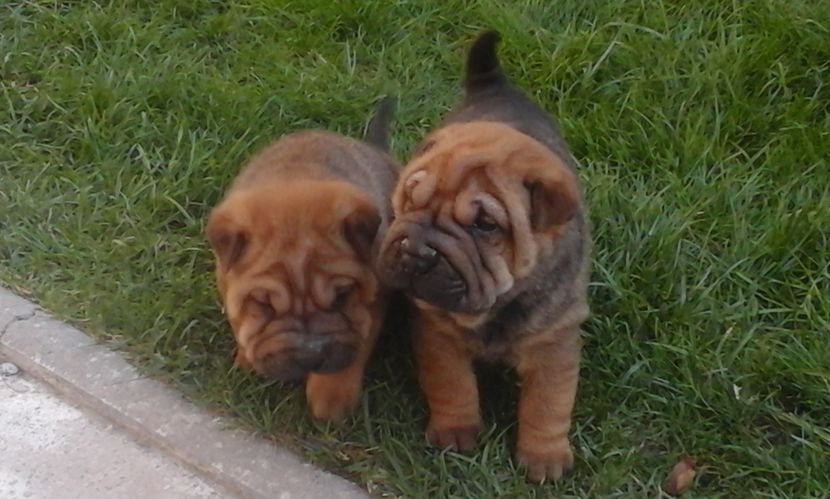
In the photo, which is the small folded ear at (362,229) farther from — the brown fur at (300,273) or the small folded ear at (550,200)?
the small folded ear at (550,200)

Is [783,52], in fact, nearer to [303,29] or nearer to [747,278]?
[747,278]

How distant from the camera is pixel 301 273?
308 cm

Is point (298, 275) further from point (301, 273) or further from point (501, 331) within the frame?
point (501, 331)

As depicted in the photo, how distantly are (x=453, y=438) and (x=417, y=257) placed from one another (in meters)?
0.75

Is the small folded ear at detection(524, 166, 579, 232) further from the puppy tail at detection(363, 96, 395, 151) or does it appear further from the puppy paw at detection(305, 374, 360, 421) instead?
the puppy tail at detection(363, 96, 395, 151)

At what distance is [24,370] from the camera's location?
366 cm

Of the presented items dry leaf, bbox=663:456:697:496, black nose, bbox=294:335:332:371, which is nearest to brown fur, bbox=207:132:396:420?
black nose, bbox=294:335:332:371

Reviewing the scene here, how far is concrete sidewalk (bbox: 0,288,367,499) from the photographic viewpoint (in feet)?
10.8

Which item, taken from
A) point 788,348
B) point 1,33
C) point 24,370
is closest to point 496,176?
point 788,348

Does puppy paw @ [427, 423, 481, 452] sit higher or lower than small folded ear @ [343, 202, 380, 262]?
lower

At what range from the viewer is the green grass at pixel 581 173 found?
3.50 meters

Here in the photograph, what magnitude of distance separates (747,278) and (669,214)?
0.40 m

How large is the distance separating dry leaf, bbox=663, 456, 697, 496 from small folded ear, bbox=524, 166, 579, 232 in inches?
35.8

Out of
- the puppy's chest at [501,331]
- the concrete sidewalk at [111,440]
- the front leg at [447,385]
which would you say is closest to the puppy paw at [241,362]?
the concrete sidewalk at [111,440]
